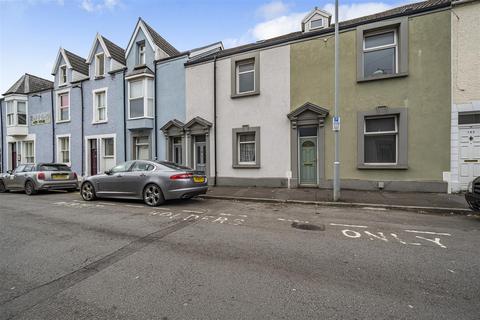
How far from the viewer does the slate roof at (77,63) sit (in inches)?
726

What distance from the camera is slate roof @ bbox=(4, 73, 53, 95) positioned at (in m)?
20.8

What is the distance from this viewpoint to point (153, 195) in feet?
27.3

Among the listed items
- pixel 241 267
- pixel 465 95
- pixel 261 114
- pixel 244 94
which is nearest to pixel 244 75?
pixel 244 94

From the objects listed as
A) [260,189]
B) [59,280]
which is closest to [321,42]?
[260,189]

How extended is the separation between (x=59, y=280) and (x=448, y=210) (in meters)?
9.05

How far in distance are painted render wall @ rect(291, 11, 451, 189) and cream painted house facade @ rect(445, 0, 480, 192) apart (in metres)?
0.22

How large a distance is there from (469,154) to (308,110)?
20.0 ft

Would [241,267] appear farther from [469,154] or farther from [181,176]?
[469,154]

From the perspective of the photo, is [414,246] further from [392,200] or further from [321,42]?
[321,42]

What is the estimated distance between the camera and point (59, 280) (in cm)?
331

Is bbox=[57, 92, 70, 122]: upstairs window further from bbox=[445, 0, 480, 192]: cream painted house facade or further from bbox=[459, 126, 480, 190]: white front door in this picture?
bbox=[459, 126, 480, 190]: white front door

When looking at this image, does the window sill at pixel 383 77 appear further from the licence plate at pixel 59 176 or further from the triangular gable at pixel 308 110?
the licence plate at pixel 59 176

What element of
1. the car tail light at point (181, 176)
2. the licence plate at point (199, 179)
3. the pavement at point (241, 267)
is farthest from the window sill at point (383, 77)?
the car tail light at point (181, 176)

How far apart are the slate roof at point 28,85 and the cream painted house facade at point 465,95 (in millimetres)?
26604
